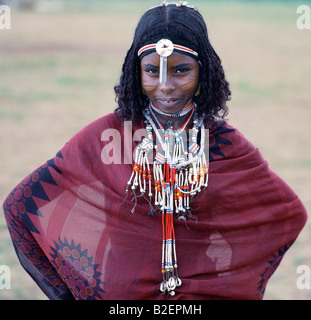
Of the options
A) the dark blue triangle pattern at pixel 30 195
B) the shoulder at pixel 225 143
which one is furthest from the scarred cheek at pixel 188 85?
the dark blue triangle pattern at pixel 30 195

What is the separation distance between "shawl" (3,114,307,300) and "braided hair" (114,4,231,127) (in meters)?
0.11

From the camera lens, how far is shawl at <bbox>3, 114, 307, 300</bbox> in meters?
2.69

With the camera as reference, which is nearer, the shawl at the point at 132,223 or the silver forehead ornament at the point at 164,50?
the silver forehead ornament at the point at 164,50

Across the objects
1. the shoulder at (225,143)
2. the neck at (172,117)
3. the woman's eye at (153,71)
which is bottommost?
the shoulder at (225,143)

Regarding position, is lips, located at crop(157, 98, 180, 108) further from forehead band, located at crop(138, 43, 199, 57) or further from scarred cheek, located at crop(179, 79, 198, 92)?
forehead band, located at crop(138, 43, 199, 57)

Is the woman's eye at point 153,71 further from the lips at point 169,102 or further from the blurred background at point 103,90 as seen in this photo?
the blurred background at point 103,90

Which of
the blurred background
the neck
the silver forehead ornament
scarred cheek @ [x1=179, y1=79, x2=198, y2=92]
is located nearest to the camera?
the silver forehead ornament

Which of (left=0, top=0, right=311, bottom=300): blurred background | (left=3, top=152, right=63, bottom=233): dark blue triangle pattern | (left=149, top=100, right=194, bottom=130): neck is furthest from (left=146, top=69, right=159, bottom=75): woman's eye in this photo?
(left=0, top=0, right=311, bottom=300): blurred background

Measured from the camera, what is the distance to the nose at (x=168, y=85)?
2.64 metres

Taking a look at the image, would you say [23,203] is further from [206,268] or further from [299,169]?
[299,169]

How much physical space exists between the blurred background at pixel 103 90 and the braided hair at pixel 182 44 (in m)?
0.62

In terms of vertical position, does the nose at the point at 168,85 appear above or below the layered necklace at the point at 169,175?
above

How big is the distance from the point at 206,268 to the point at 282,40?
745 inches
